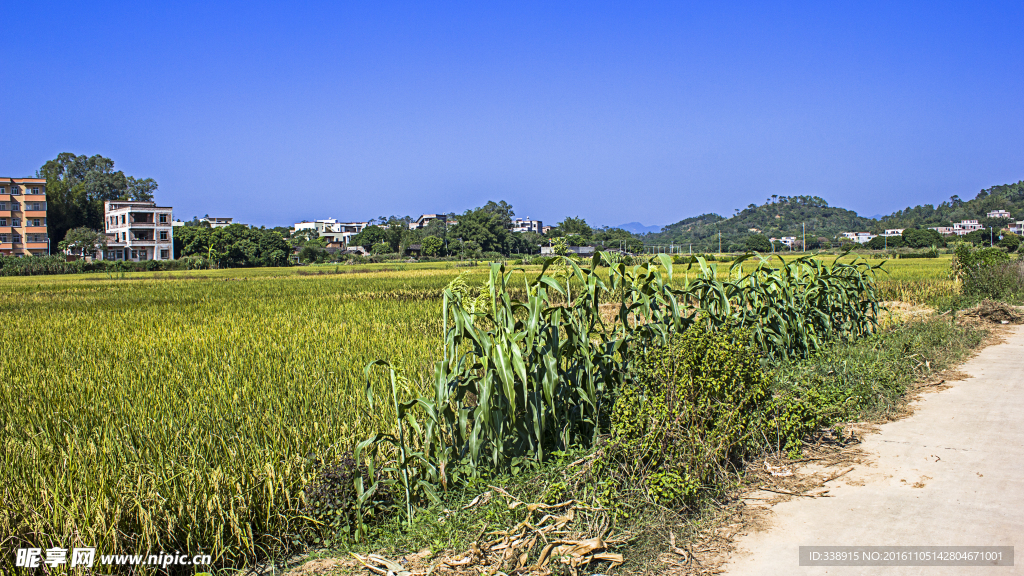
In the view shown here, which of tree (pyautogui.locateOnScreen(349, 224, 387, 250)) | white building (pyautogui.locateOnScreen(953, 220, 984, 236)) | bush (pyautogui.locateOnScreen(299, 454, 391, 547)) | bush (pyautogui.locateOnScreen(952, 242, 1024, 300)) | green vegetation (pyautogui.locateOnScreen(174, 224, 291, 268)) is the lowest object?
bush (pyautogui.locateOnScreen(299, 454, 391, 547))

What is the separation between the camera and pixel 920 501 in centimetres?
290

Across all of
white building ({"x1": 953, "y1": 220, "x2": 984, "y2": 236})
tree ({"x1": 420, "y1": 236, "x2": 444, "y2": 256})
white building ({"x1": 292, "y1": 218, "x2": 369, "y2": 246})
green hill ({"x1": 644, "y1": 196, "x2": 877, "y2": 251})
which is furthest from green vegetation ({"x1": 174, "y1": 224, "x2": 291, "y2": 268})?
white building ({"x1": 953, "y1": 220, "x2": 984, "y2": 236})

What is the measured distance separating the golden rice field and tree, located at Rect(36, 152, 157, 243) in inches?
3229

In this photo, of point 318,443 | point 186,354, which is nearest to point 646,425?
point 318,443

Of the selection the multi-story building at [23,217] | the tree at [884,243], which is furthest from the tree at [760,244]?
the multi-story building at [23,217]

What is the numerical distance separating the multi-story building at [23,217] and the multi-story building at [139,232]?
6.45 m

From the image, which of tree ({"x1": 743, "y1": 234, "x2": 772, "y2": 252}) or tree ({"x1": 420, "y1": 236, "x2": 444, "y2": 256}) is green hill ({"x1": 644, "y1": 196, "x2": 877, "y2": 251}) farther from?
tree ({"x1": 420, "y1": 236, "x2": 444, "y2": 256})

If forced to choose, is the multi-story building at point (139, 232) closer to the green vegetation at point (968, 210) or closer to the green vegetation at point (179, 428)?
the green vegetation at point (179, 428)

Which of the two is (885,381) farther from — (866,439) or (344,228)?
(344,228)

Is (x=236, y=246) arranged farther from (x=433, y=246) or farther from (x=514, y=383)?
(x=514, y=383)

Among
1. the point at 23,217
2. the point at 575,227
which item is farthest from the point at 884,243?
the point at 23,217

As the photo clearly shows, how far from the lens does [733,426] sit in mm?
3225

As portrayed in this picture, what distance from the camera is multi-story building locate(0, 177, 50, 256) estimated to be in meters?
64.9

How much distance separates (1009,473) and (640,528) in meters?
2.14
